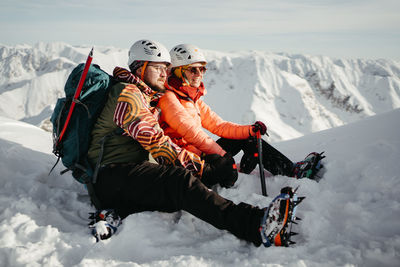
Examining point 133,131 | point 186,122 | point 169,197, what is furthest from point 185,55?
point 169,197

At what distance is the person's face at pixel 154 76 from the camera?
12.3 feet

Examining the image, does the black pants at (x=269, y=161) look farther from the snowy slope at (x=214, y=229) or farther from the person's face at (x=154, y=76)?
the person's face at (x=154, y=76)

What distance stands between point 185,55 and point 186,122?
3.83 ft

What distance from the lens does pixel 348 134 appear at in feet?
17.1

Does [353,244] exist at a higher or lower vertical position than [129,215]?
higher

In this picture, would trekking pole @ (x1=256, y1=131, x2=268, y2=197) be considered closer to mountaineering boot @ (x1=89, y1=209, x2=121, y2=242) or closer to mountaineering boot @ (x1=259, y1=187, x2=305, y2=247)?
mountaineering boot @ (x1=259, y1=187, x2=305, y2=247)

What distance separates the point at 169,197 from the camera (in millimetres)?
3076

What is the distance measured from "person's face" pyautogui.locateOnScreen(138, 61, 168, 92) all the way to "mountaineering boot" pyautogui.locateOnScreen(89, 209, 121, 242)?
5.59 feet

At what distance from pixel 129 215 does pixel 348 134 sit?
428cm

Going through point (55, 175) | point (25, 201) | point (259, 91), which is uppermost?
point (25, 201)

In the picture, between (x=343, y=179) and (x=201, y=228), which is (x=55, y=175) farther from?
(x=343, y=179)

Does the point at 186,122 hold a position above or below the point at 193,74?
below

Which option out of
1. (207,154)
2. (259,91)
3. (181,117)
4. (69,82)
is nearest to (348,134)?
(207,154)

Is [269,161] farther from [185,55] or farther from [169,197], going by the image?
[185,55]
